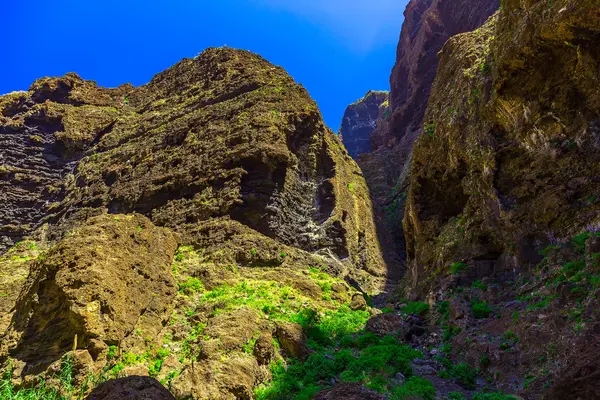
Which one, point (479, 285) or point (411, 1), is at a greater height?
point (411, 1)

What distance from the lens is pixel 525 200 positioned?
1560 cm

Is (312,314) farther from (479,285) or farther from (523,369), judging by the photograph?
(523,369)

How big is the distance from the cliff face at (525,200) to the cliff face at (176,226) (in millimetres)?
5417

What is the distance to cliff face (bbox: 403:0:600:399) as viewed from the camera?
10.9m

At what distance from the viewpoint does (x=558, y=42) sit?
14.4 meters

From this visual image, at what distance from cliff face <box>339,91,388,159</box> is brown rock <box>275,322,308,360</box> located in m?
82.8

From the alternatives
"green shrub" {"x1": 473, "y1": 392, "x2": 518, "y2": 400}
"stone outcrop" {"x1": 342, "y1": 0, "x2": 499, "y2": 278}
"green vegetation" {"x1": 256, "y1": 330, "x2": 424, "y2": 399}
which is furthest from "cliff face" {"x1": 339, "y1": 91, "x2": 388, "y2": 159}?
"green shrub" {"x1": 473, "y1": 392, "x2": 518, "y2": 400}

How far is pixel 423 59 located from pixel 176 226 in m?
58.7

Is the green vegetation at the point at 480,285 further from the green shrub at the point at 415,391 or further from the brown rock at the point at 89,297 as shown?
the brown rock at the point at 89,297

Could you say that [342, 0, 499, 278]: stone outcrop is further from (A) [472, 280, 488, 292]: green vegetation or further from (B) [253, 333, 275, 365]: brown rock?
(B) [253, 333, 275, 365]: brown rock

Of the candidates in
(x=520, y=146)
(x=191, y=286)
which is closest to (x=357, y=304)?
(x=191, y=286)

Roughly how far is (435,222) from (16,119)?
116 ft

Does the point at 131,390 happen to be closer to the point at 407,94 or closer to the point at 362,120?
the point at 407,94

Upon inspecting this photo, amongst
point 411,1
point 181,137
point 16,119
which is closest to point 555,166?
point 181,137
